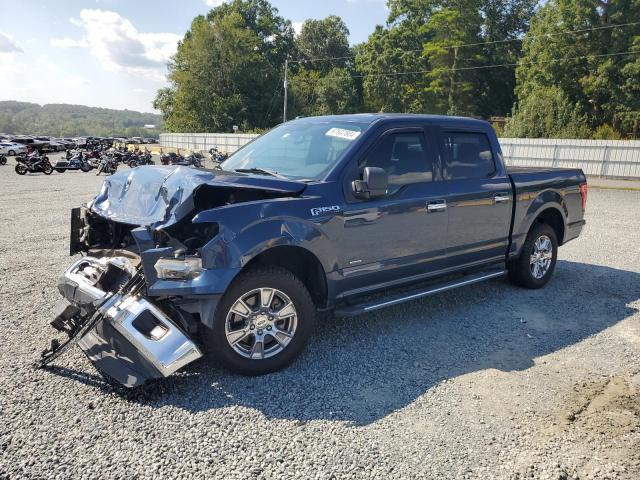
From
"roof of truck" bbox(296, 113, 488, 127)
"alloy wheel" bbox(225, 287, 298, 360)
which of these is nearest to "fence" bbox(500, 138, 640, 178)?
"roof of truck" bbox(296, 113, 488, 127)

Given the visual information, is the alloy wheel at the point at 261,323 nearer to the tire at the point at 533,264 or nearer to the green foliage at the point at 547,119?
the tire at the point at 533,264

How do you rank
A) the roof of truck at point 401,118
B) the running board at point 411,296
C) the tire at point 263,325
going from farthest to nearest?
the roof of truck at point 401,118 → the running board at point 411,296 → the tire at point 263,325

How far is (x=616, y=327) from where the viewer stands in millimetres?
4949

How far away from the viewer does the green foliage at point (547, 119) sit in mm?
31047

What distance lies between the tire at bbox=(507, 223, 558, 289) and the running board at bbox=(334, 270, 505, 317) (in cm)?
52

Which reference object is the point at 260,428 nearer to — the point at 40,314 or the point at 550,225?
the point at 40,314

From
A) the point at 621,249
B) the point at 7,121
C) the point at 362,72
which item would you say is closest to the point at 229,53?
the point at 362,72

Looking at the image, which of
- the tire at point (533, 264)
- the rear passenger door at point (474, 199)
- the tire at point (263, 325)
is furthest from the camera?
the tire at point (533, 264)

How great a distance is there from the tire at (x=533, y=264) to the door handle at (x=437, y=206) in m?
1.68

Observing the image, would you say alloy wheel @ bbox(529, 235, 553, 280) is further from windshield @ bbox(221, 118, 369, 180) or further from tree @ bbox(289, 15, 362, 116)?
tree @ bbox(289, 15, 362, 116)

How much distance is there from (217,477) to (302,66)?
76.9 m

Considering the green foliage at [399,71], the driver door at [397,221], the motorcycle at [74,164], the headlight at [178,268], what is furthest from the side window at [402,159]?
the green foliage at [399,71]

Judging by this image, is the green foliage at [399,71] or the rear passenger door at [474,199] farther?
the green foliage at [399,71]

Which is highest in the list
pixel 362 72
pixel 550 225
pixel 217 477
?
pixel 362 72
